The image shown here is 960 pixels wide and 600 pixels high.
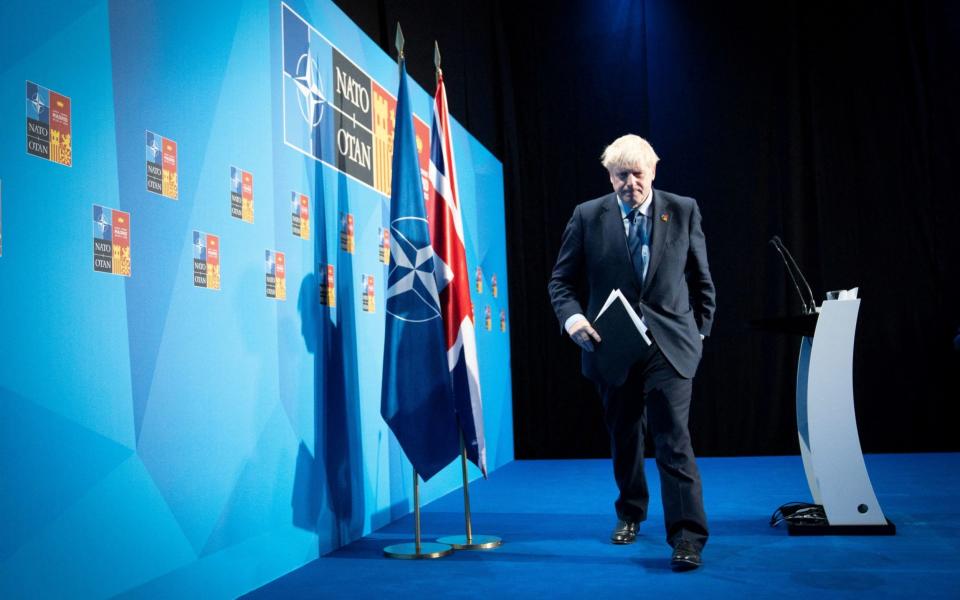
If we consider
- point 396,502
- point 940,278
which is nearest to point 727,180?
point 940,278

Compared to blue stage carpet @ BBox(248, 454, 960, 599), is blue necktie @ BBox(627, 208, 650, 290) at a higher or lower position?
higher

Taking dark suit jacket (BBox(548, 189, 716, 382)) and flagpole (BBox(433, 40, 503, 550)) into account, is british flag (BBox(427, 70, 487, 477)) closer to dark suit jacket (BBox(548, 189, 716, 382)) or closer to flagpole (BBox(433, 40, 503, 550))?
flagpole (BBox(433, 40, 503, 550))

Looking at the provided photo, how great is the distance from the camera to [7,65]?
203 cm

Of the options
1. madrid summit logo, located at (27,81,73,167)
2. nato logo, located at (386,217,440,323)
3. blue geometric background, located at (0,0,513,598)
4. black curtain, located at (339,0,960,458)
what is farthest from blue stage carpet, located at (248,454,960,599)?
black curtain, located at (339,0,960,458)

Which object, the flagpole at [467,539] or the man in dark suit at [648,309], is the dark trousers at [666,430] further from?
the flagpole at [467,539]

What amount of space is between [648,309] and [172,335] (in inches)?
62.2

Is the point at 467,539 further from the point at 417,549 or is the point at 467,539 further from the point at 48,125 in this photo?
the point at 48,125

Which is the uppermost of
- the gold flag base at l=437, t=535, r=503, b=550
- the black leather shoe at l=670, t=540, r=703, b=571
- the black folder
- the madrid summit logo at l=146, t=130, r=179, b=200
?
the madrid summit logo at l=146, t=130, r=179, b=200

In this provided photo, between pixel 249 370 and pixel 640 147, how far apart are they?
5.08ft

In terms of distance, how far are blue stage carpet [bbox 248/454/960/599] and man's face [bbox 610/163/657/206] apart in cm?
128

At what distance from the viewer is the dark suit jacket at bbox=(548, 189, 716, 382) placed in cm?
322

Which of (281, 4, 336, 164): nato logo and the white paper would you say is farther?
(281, 4, 336, 164): nato logo

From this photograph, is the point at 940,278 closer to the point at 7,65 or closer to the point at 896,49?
the point at 896,49

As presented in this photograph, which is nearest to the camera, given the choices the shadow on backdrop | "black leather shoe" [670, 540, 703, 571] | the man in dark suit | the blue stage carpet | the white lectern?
the blue stage carpet
